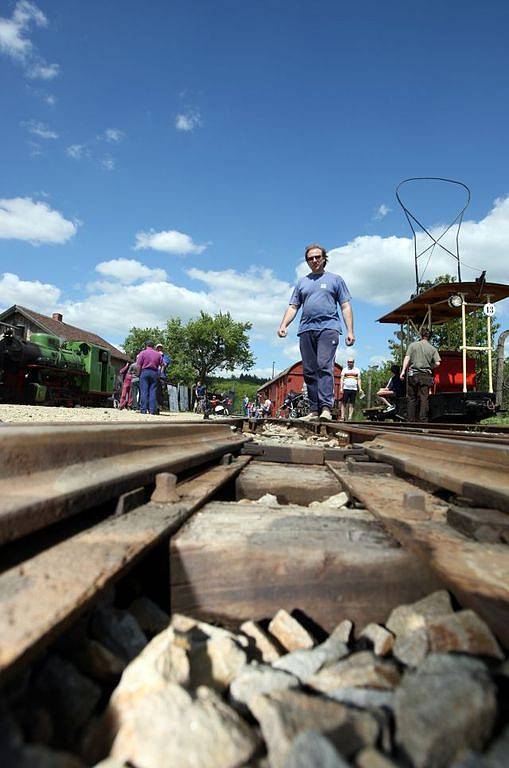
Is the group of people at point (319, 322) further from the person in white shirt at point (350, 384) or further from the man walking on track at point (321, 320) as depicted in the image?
the person in white shirt at point (350, 384)

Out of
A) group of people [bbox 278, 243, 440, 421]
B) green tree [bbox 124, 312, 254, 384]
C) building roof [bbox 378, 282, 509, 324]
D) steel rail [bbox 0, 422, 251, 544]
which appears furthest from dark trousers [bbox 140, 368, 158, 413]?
green tree [bbox 124, 312, 254, 384]

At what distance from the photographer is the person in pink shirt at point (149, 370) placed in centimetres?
1162

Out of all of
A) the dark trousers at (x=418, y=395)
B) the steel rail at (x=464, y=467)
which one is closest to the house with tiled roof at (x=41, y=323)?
the dark trousers at (x=418, y=395)

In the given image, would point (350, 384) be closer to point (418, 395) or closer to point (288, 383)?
point (418, 395)

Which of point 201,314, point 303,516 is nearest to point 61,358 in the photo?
point 303,516

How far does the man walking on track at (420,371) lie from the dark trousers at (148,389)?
265 inches

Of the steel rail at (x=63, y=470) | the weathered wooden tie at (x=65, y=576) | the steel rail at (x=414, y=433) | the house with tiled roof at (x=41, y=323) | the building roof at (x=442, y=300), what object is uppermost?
the house with tiled roof at (x=41, y=323)

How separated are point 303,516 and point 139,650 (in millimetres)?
642

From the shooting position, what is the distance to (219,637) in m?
0.86

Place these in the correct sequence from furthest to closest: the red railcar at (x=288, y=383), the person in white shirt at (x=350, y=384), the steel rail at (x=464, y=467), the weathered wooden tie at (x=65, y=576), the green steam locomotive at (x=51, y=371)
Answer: the red railcar at (x=288, y=383), the green steam locomotive at (x=51, y=371), the person in white shirt at (x=350, y=384), the steel rail at (x=464, y=467), the weathered wooden tie at (x=65, y=576)

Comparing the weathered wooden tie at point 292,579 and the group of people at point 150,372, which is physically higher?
the group of people at point 150,372

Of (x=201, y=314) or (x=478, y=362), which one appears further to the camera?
(x=201, y=314)

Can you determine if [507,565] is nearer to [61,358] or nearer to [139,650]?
[139,650]

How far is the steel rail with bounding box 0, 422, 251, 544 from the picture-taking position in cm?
88
